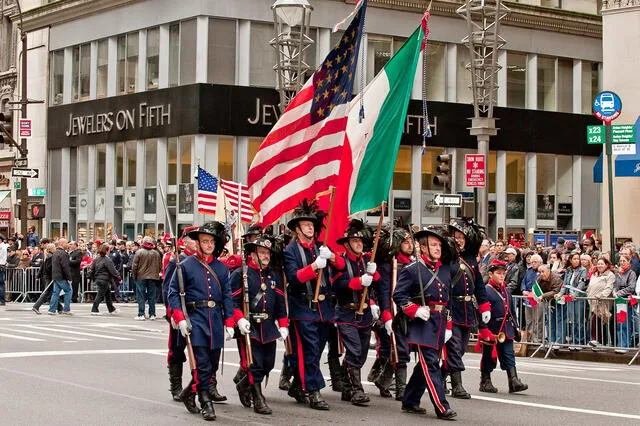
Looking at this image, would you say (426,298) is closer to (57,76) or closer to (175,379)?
(175,379)

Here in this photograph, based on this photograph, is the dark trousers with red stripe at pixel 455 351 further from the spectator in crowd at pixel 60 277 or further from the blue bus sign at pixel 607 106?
the spectator in crowd at pixel 60 277

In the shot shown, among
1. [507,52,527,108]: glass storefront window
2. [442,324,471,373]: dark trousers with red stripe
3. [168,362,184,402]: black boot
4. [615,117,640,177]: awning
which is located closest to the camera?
[168,362,184,402]: black boot

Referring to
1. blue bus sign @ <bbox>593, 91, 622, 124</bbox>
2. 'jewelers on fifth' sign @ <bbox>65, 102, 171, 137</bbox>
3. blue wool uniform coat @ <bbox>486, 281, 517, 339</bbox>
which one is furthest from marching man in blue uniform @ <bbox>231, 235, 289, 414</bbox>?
'jewelers on fifth' sign @ <bbox>65, 102, 171, 137</bbox>

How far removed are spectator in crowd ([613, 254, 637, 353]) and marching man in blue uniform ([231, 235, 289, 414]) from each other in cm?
844

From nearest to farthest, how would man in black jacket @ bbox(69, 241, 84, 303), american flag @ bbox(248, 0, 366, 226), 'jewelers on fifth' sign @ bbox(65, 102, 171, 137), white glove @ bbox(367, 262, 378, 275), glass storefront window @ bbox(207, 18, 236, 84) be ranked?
white glove @ bbox(367, 262, 378, 275) < american flag @ bbox(248, 0, 366, 226) < man in black jacket @ bbox(69, 241, 84, 303) < glass storefront window @ bbox(207, 18, 236, 84) < 'jewelers on fifth' sign @ bbox(65, 102, 171, 137)

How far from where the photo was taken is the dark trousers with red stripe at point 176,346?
1252 centimetres

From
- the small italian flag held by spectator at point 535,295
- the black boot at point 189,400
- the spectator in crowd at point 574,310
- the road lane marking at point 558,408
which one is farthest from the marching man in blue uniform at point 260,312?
the spectator in crowd at point 574,310

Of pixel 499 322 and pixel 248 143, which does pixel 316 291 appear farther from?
pixel 248 143

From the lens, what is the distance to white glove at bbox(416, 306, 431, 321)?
12102 millimetres

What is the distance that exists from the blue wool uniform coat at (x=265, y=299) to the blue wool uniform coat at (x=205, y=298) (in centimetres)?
45

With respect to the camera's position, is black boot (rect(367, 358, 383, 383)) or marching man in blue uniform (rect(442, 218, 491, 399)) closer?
marching man in blue uniform (rect(442, 218, 491, 399))

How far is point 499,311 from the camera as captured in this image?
14727mm

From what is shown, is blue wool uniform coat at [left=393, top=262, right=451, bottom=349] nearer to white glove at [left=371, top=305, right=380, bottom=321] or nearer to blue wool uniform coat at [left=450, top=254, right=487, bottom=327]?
white glove at [left=371, top=305, right=380, bottom=321]

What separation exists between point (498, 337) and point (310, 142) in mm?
3119
